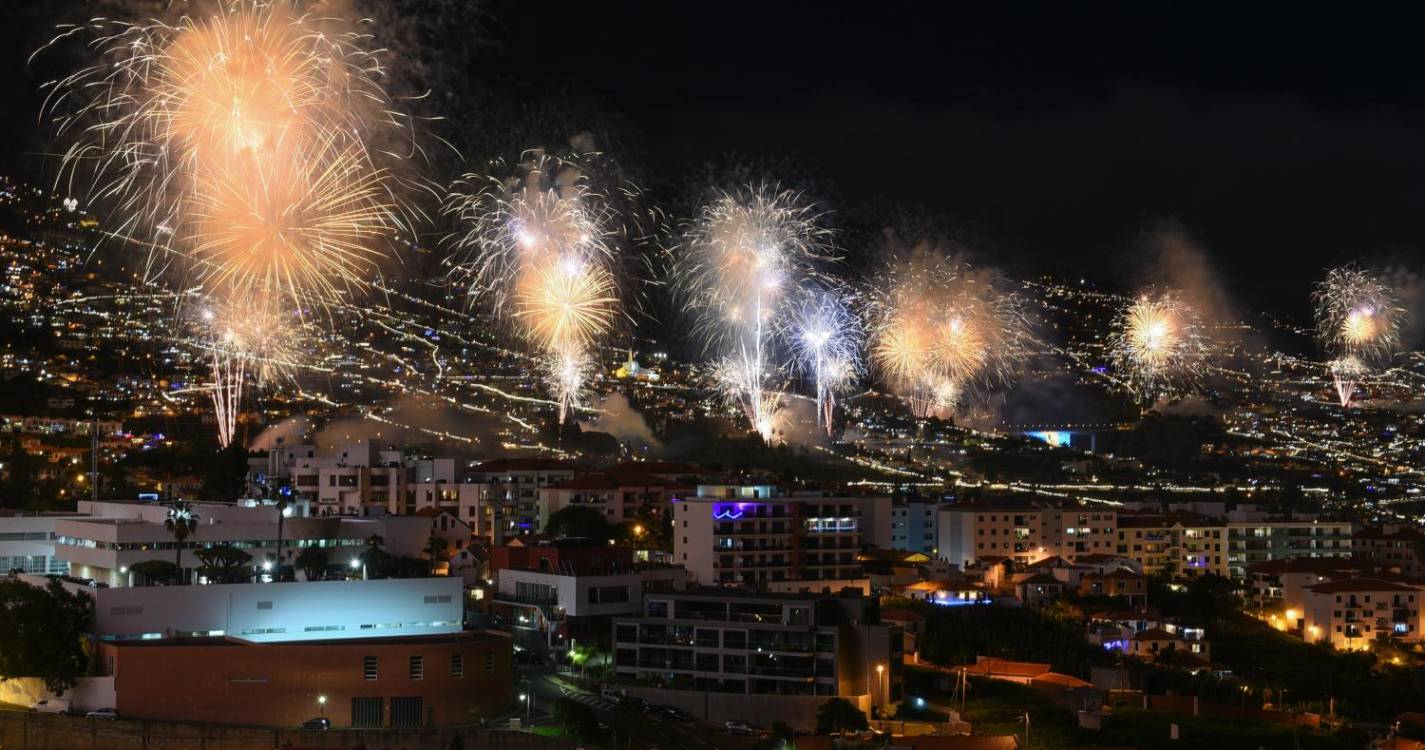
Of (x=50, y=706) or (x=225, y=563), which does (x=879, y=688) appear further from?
(x=50, y=706)

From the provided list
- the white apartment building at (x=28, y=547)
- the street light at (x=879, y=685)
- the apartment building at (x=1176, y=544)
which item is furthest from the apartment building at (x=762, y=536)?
the white apartment building at (x=28, y=547)

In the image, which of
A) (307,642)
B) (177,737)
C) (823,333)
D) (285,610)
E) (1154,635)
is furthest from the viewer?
(823,333)

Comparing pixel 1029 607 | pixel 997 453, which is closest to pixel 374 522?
pixel 1029 607

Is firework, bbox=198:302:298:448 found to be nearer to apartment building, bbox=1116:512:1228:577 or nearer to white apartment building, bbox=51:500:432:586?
white apartment building, bbox=51:500:432:586

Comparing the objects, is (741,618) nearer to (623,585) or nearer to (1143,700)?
(623,585)

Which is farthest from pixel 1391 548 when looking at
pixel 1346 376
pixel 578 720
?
pixel 578 720

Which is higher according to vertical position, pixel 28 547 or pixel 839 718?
pixel 28 547

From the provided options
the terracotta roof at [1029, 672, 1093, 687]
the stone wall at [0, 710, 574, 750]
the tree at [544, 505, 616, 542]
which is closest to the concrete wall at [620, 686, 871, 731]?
the terracotta roof at [1029, 672, 1093, 687]
